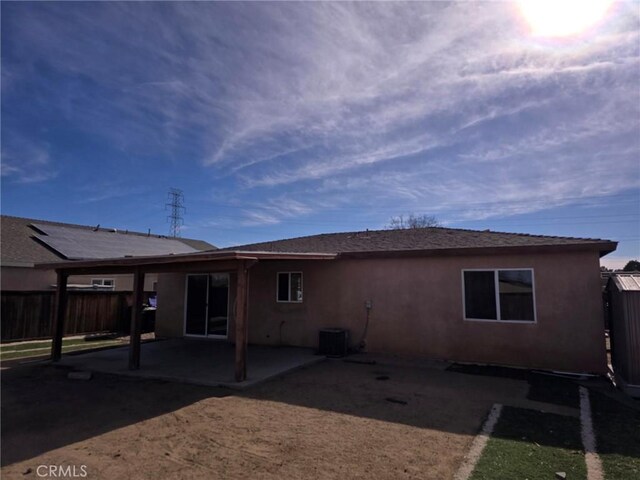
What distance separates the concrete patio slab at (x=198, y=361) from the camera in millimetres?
7910

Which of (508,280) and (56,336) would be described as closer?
(508,280)

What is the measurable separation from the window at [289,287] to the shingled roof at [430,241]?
81 cm

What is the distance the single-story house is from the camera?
8.16m

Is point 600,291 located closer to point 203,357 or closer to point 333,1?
point 333,1

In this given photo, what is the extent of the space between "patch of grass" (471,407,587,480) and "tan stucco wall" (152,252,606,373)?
3.38 meters

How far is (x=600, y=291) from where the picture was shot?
8.07m

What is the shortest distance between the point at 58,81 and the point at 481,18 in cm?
848

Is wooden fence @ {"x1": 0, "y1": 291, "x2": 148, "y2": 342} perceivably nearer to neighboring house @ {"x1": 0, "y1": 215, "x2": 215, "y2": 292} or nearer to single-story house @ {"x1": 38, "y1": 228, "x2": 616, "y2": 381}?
neighboring house @ {"x1": 0, "y1": 215, "x2": 215, "y2": 292}

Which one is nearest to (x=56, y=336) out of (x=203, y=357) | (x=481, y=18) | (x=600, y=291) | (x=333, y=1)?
(x=203, y=357)

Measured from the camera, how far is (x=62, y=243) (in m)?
20.4

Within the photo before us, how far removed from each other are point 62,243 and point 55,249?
4.14 feet

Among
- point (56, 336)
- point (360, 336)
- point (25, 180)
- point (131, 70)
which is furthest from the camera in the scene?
point (25, 180)

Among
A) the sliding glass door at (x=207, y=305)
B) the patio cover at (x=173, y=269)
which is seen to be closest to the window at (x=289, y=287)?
the patio cover at (x=173, y=269)
